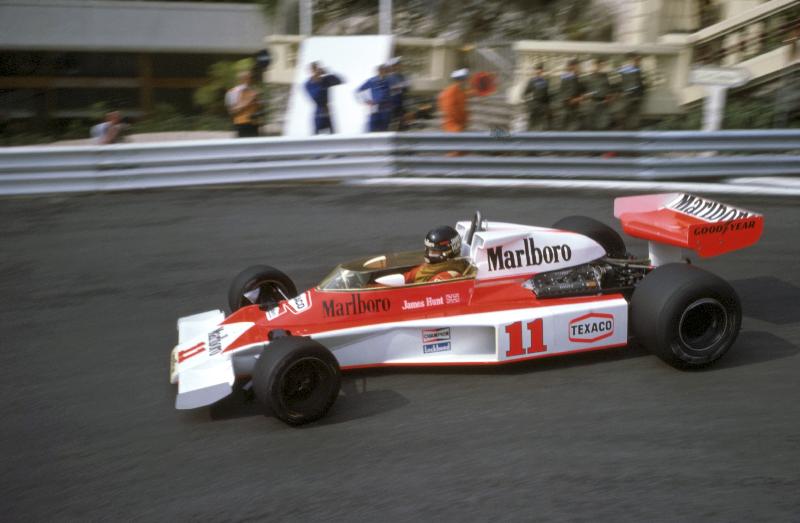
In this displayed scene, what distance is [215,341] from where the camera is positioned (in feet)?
20.1

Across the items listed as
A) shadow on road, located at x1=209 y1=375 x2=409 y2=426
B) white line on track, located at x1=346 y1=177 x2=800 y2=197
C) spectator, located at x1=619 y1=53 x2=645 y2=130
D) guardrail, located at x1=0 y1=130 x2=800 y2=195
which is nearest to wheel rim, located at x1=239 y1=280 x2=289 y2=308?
shadow on road, located at x1=209 y1=375 x2=409 y2=426

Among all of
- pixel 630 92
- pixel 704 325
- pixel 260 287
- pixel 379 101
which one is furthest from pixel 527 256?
pixel 630 92

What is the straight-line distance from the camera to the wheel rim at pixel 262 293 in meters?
6.79

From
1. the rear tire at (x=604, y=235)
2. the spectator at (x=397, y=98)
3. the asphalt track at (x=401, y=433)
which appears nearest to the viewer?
the asphalt track at (x=401, y=433)

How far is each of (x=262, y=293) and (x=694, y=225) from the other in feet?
10.7

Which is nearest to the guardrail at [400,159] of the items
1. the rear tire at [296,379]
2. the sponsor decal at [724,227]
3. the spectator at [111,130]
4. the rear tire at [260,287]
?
the spectator at [111,130]

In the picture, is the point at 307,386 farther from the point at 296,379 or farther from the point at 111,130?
the point at 111,130

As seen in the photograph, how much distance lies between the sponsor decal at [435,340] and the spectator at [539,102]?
7.96m

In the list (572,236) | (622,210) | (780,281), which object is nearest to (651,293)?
(572,236)

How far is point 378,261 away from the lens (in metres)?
6.59

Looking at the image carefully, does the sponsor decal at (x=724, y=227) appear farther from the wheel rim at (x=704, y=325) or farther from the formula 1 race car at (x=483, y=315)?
the wheel rim at (x=704, y=325)

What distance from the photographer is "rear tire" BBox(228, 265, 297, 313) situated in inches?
273

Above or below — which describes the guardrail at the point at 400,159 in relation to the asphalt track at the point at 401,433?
above

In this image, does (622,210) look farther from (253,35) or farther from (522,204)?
(253,35)
